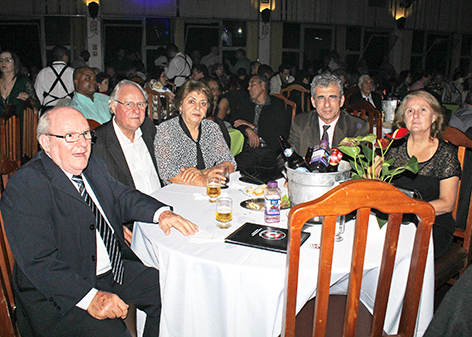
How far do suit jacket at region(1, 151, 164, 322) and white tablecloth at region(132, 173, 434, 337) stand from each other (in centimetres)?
27

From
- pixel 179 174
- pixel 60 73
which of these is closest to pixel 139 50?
pixel 60 73

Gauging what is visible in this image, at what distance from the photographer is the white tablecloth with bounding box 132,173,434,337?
4.17 ft

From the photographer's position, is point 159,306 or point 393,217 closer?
point 393,217

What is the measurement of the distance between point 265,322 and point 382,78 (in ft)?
29.1

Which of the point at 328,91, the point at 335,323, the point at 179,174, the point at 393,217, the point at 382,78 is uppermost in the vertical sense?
the point at 382,78

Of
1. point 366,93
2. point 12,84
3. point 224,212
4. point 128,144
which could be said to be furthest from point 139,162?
point 366,93

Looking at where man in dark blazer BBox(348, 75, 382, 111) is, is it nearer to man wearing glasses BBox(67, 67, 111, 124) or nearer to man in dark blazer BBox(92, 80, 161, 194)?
man wearing glasses BBox(67, 67, 111, 124)

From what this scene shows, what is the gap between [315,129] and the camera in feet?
9.05

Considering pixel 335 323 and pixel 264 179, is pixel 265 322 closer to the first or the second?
pixel 335 323

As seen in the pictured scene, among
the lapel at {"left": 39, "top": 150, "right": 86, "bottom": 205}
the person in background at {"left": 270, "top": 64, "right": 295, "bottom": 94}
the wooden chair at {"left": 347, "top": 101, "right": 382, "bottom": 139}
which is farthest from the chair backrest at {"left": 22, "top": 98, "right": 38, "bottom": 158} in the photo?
the person in background at {"left": 270, "top": 64, "right": 295, "bottom": 94}

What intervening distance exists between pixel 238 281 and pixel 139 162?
1.38 meters

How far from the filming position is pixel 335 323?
137 cm

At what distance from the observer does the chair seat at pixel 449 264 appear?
1.84m

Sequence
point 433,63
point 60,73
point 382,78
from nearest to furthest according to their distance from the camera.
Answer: point 60,73
point 382,78
point 433,63
